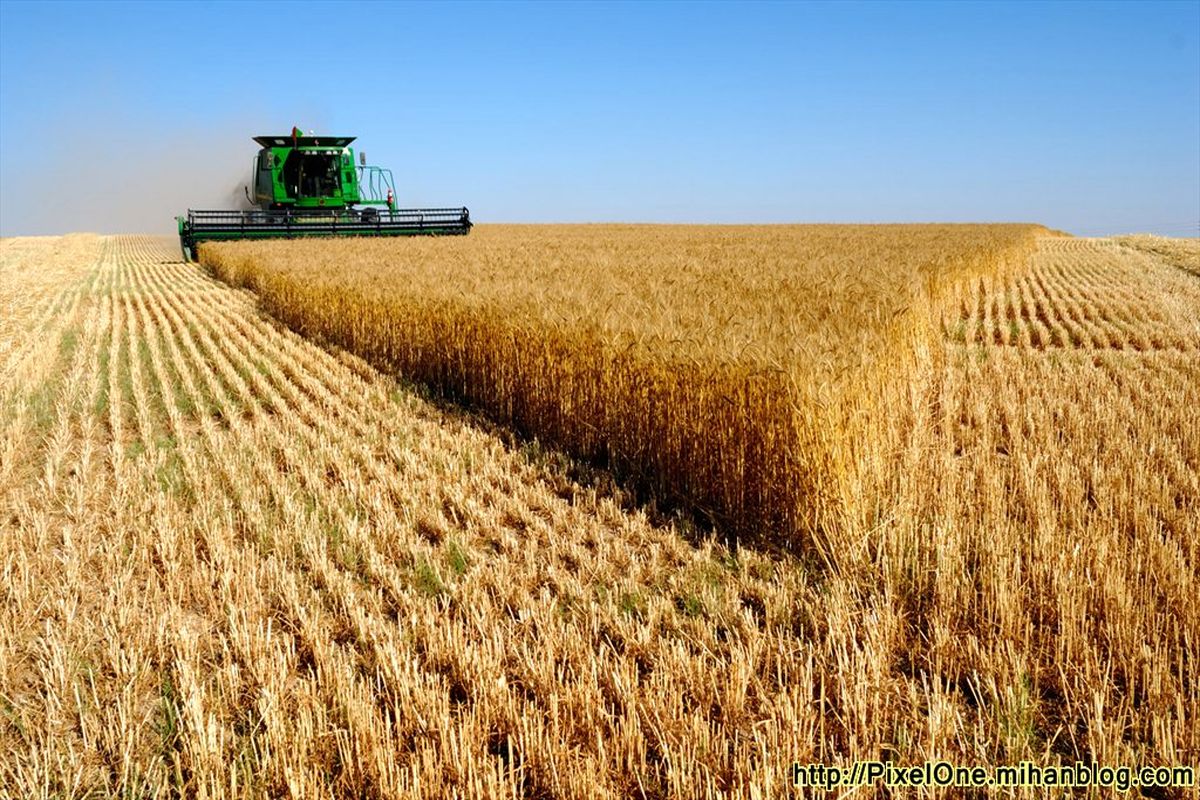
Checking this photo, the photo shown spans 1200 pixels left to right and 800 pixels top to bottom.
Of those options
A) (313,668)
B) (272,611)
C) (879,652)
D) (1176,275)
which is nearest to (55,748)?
(313,668)

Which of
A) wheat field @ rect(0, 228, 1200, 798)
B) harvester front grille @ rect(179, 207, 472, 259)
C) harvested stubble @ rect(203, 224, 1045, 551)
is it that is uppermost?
harvester front grille @ rect(179, 207, 472, 259)

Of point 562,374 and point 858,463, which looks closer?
point 858,463

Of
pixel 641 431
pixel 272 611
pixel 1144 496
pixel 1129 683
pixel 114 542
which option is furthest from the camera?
pixel 641 431

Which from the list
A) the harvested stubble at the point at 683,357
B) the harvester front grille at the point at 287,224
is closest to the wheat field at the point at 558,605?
the harvested stubble at the point at 683,357

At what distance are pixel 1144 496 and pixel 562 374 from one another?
4.00 m

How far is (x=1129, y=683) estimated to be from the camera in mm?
2930

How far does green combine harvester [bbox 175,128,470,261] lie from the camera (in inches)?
858

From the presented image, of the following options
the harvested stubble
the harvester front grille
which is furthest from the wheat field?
the harvester front grille

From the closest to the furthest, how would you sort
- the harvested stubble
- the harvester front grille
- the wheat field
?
1. the wheat field
2. the harvested stubble
3. the harvester front grille

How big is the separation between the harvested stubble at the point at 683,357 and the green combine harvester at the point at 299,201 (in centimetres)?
1175

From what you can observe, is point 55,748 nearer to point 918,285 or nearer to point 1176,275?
point 918,285

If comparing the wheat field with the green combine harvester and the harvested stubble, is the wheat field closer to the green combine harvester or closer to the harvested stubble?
the harvested stubble

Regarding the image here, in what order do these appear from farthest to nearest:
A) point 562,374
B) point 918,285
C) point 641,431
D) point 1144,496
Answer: point 918,285 → point 562,374 → point 641,431 → point 1144,496

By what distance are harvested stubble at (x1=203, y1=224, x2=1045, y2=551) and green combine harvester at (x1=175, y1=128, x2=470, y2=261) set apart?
463 inches
